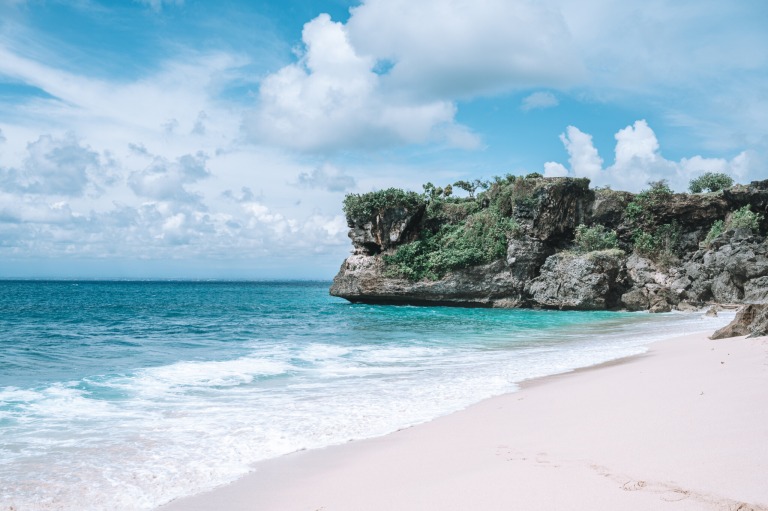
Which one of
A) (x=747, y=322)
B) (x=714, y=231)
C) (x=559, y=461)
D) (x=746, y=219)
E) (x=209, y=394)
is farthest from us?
(x=714, y=231)

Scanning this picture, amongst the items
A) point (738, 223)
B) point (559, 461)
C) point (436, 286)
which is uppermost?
point (738, 223)

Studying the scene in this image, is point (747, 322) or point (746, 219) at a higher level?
point (746, 219)

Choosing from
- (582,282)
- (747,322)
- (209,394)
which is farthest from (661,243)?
(209,394)

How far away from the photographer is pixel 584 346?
14891 millimetres

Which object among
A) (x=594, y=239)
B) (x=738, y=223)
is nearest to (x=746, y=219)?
(x=738, y=223)

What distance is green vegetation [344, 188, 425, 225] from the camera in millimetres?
38438

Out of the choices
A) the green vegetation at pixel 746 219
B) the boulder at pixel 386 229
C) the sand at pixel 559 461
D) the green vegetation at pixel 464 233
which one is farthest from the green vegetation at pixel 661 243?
the sand at pixel 559 461

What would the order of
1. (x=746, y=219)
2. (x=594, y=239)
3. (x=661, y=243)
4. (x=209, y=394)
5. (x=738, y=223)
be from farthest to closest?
(x=661, y=243) < (x=594, y=239) < (x=738, y=223) < (x=746, y=219) < (x=209, y=394)

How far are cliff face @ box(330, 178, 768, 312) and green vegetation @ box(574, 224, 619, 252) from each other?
494 millimetres

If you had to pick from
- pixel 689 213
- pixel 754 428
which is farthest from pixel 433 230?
pixel 754 428

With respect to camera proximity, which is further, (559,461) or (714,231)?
(714,231)

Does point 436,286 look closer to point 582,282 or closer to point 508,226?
point 508,226

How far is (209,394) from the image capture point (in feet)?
29.1

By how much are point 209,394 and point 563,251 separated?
104ft
